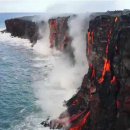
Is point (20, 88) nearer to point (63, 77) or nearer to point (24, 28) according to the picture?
point (63, 77)

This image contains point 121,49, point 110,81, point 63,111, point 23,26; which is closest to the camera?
point 121,49

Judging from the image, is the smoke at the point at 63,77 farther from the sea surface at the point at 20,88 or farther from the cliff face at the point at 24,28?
the cliff face at the point at 24,28

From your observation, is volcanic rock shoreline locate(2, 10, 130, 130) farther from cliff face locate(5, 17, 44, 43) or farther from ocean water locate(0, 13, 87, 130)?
cliff face locate(5, 17, 44, 43)

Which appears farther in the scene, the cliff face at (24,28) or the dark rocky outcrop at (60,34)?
the cliff face at (24,28)

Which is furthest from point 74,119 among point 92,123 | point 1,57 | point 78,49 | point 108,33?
point 1,57

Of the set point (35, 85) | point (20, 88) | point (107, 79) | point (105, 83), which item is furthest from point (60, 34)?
point (107, 79)

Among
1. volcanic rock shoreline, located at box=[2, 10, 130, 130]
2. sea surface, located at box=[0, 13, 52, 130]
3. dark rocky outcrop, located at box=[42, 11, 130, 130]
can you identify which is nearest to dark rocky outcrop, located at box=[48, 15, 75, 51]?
sea surface, located at box=[0, 13, 52, 130]

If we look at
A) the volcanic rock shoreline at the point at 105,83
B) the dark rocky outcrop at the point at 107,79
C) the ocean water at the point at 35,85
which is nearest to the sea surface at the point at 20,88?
the ocean water at the point at 35,85

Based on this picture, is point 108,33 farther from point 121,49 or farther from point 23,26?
point 23,26
